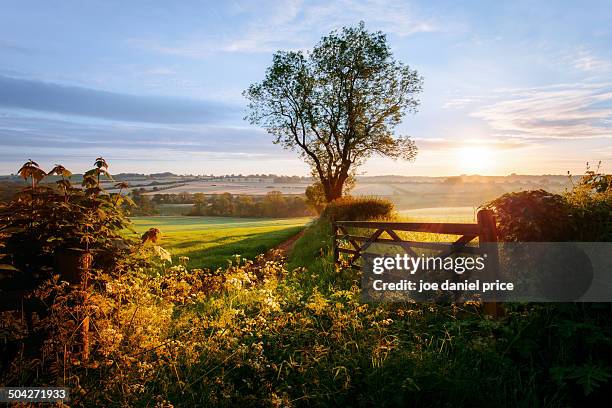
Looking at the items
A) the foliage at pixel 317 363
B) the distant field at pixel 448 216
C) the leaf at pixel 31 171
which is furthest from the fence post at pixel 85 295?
the distant field at pixel 448 216

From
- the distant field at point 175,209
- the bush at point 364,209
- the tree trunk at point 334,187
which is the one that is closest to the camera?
the bush at point 364,209

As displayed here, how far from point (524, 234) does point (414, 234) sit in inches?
324

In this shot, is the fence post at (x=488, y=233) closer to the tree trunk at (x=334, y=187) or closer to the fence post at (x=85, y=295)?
the fence post at (x=85, y=295)

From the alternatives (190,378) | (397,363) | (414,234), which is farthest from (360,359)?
(414,234)

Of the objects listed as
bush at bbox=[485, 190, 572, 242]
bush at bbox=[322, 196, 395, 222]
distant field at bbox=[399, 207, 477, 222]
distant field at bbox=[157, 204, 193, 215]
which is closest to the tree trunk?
distant field at bbox=[399, 207, 477, 222]

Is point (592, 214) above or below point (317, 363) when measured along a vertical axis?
above

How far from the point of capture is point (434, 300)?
6.85 metres

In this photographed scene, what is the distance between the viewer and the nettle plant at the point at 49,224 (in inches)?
178

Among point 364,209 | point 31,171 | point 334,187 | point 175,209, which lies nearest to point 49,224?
point 31,171

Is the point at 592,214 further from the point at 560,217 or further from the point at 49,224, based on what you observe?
the point at 49,224

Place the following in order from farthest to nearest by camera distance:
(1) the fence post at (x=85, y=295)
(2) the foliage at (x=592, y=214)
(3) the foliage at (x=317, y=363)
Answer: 1. (2) the foliage at (x=592, y=214)
2. (1) the fence post at (x=85, y=295)
3. (3) the foliage at (x=317, y=363)

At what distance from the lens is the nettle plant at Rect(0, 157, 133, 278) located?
4.52 m

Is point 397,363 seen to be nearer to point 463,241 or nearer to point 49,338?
point 463,241

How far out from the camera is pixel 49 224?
4594 millimetres
